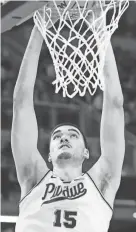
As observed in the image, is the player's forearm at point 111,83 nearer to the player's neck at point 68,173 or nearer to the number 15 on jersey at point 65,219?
the player's neck at point 68,173

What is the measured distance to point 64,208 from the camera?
93.2 inches

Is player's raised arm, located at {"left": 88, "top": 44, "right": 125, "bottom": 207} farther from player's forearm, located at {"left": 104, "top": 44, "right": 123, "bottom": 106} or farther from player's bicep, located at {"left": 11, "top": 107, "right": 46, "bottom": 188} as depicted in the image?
player's bicep, located at {"left": 11, "top": 107, "right": 46, "bottom": 188}

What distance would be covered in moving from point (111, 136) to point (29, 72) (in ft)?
1.88

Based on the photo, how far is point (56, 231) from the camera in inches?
92.0

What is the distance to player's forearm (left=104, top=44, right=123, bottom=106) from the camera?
95.7 inches

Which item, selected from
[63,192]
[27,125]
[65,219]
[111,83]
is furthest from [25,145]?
[111,83]

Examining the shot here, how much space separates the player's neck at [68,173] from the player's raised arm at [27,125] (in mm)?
71

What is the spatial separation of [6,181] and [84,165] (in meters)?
0.43

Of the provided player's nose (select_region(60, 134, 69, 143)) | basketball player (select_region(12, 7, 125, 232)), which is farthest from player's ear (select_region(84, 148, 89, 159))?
player's nose (select_region(60, 134, 69, 143))

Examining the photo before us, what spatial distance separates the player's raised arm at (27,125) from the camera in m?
2.46

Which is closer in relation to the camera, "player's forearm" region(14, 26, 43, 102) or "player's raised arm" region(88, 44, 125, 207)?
"player's raised arm" region(88, 44, 125, 207)

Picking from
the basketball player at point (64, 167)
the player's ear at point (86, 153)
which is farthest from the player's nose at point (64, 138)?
the player's ear at point (86, 153)

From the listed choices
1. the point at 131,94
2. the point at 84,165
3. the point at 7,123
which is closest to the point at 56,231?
the point at 84,165

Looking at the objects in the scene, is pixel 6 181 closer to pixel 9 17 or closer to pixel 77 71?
pixel 77 71
